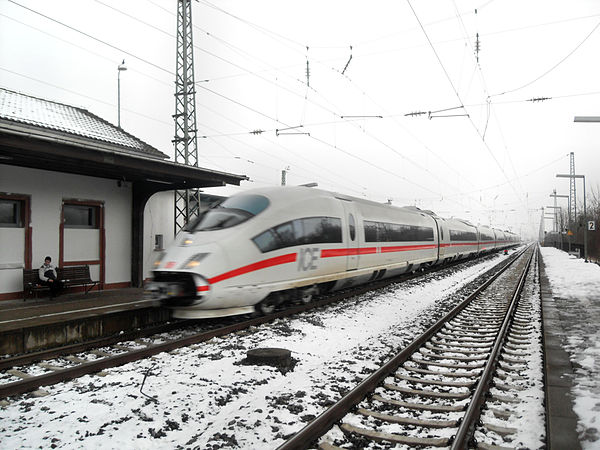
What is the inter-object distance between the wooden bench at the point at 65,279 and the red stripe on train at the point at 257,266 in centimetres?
490

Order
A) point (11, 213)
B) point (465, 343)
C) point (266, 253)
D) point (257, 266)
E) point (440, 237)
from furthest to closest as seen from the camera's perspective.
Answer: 1. point (440, 237)
2. point (11, 213)
3. point (266, 253)
4. point (257, 266)
5. point (465, 343)

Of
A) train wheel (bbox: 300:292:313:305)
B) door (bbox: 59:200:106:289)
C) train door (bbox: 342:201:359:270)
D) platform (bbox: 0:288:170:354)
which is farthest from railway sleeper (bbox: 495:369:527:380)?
door (bbox: 59:200:106:289)

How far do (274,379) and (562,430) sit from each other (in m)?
3.04

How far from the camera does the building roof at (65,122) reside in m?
13.4

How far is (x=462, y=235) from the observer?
92.7 ft

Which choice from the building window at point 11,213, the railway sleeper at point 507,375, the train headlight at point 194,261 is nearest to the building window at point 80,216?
the building window at point 11,213

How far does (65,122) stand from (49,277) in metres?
7.41

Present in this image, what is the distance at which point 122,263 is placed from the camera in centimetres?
1239

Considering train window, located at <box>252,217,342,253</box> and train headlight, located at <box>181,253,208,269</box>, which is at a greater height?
train window, located at <box>252,217,342,253</box>

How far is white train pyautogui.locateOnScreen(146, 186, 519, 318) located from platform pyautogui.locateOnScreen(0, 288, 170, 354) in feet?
3.24

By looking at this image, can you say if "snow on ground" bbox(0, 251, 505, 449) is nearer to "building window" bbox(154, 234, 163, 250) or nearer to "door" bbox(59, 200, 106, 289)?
"door" bbox(59, 200, 106, 289)

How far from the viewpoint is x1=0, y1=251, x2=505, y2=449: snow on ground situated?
12.5 feet

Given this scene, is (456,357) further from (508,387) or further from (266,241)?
(266,241)

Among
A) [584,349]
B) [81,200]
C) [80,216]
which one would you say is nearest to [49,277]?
[80,216]
